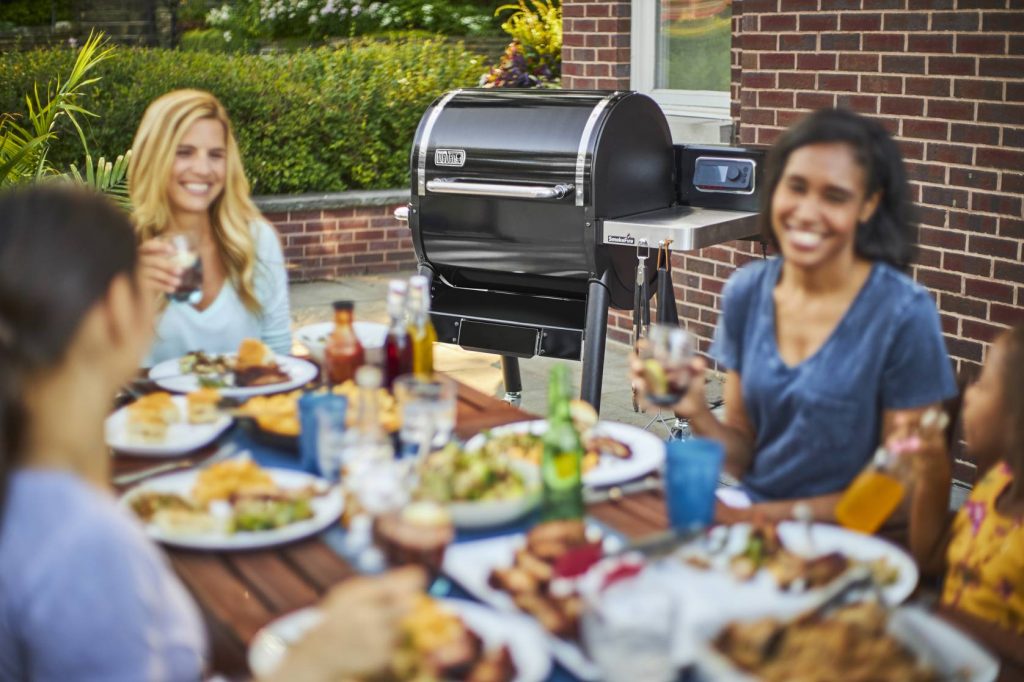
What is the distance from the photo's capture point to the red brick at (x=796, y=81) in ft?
16.8

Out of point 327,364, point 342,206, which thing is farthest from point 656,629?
point 342,206

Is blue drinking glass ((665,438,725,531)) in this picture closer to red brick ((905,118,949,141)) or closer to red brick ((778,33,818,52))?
red brick ((905,118,949,141))

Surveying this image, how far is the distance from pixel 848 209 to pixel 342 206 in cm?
631

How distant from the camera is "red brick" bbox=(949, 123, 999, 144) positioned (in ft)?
14.3

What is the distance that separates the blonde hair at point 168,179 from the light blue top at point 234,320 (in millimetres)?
33

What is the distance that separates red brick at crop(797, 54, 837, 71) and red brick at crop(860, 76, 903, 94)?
182 millimetres

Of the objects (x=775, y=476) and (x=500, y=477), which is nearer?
(x=500, y=477)

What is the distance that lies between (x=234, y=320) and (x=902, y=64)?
276 cm

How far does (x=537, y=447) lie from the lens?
7.45 feet

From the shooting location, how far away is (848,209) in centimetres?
239

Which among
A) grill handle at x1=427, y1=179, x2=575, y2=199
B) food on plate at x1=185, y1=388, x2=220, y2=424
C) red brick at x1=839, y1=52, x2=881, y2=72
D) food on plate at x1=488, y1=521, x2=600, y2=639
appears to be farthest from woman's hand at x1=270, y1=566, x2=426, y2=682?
red brick at x1=839, y1=52, x2=881, y2=72

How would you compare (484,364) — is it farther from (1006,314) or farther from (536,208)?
(1006,314)

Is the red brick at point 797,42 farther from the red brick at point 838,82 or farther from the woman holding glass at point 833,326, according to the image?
the woman holding glass at point 833,326

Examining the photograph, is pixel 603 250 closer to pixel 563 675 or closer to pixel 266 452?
pixel 266 452
